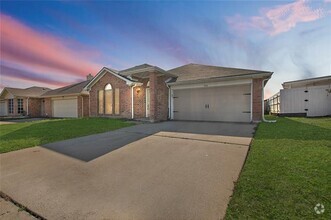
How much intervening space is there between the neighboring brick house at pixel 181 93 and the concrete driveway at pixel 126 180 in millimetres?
6324

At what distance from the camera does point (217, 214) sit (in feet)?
6.93

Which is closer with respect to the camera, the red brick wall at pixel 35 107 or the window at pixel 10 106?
the red brick wall at pixel 35 107

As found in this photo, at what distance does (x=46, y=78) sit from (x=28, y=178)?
65.6ft

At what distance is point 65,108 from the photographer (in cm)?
2050

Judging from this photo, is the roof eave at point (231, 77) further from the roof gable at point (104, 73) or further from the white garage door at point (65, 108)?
the white garage door at point (65, 108)

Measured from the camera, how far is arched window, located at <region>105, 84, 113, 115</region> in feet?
46.3

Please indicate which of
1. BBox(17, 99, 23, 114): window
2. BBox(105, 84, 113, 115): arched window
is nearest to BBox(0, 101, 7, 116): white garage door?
BBox(17, 99, 23, 114): window

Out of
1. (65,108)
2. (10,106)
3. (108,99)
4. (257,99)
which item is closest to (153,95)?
(108,99)

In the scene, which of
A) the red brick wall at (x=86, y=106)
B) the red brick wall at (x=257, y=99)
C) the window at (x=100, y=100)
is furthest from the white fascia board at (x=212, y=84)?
the red brick wall at (x=86, y=106)

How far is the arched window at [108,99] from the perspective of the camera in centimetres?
1410

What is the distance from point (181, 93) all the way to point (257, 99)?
510 cm

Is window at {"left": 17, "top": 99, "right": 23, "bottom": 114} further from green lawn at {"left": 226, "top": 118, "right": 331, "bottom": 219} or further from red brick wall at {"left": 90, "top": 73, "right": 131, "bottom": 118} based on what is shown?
green lawn at {"left": 226, "top": 118, "right": 331, "bottom": 219}

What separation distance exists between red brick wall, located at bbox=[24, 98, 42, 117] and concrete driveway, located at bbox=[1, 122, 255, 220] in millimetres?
22457

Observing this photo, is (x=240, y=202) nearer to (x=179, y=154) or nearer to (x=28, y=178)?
(x=179, y=154)
